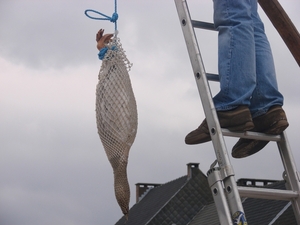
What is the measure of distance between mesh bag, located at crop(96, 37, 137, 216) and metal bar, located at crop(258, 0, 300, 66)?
107 cm

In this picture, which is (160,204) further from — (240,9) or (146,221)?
(240,9)

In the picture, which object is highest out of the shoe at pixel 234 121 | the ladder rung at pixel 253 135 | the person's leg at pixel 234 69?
the person's leg at pixel 234 69

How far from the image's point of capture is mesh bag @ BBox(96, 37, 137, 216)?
3938 millimetres

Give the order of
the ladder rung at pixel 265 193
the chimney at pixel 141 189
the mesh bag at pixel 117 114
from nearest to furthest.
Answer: the ladder rung at pixel 265 193, the mesh bag at pixel 117 114, the chimney at pixel 141 189

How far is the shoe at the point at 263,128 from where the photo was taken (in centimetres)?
373

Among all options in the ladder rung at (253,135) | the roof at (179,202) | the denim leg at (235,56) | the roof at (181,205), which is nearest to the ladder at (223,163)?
the ladder rung at (253,135)

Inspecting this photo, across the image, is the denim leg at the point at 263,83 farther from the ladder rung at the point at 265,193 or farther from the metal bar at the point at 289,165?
the ladder rung at the point at 265,193

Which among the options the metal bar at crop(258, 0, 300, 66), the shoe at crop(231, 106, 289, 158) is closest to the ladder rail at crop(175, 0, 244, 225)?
the shoe at crop(231, 106, 289, 158)

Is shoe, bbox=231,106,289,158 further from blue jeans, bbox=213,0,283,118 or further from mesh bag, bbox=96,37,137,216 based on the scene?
mesh bag, bbox=96,37,137,216

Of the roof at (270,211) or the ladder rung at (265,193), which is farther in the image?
the roof at (270,211)

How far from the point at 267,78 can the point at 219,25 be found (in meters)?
0.49

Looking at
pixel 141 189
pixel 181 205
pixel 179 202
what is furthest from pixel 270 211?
pixel 141 189

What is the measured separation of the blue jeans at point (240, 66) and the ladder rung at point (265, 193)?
1.65ft

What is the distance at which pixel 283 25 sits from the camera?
4.17 metres
